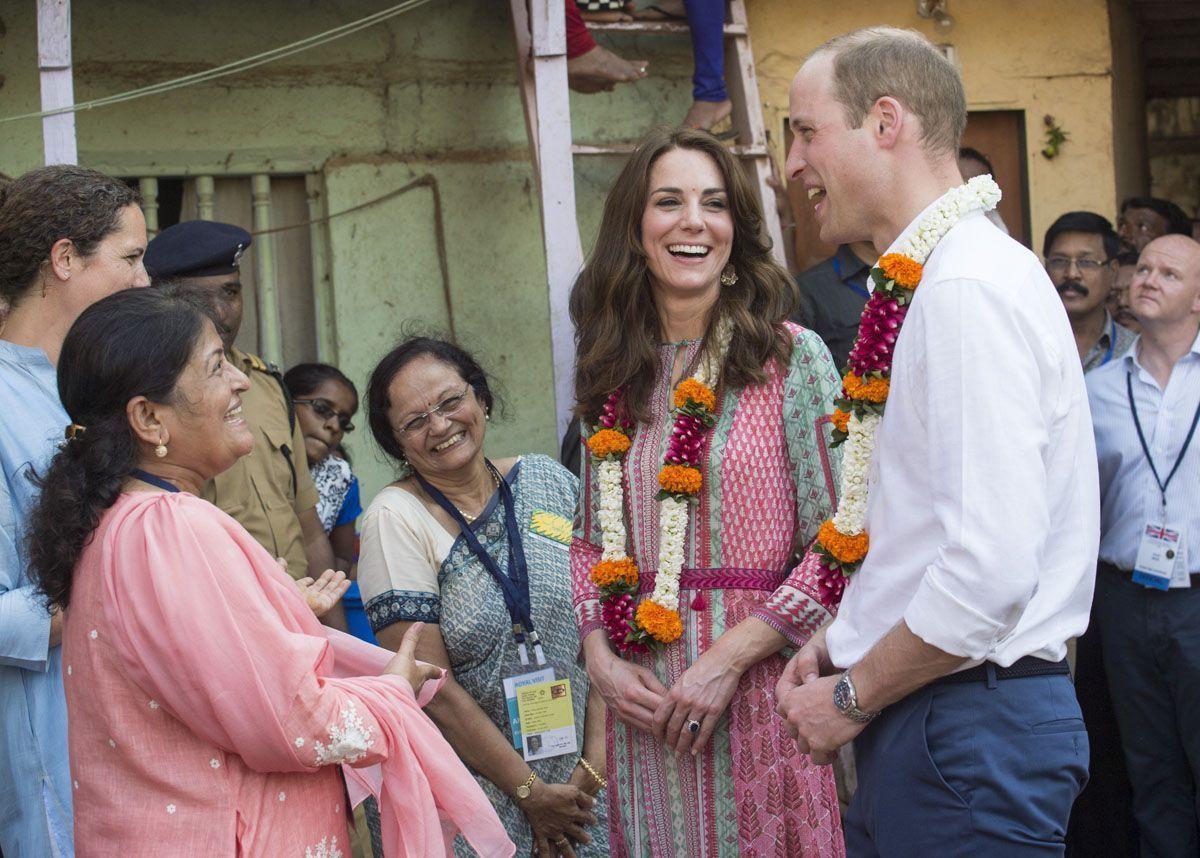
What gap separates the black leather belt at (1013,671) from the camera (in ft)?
7.50

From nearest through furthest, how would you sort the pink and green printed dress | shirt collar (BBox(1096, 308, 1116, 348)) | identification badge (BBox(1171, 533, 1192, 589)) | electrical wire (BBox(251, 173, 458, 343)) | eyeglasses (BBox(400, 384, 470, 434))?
the pink and green printed dress → eyeglasses (BBox(400, 384, 470, 434)) → identification badge (BBox(1171, 533, 1192, 589)) → shirt collar (BBox(1096, 308, 1116, 348)) → electrical wire (BBox(251, 173, 458, 343))

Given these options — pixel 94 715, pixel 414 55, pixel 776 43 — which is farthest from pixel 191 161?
pixel 94 715

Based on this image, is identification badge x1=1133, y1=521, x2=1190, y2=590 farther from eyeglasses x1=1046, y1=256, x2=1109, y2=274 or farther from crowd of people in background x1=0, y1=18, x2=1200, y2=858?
eyeglasses x1=1046, y1=256, x2=1109, y2=274

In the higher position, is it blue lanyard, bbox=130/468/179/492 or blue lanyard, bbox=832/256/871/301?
blue lanyard, bbox=832/256/871/301

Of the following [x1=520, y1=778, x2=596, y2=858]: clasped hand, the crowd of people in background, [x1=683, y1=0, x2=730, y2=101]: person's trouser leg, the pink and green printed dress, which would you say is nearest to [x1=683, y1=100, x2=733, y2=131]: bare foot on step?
[x1=683, y1=0, x2=730, y2=101]: person's trouser leg

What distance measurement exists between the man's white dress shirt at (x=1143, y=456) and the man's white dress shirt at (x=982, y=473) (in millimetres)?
2365

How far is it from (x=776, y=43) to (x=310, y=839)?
4.87 metres

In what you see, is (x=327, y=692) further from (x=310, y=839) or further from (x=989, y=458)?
→ (x=989, y=458)

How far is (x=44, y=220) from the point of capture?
3234 millimetres

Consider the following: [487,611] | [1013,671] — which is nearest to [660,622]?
[487,611]

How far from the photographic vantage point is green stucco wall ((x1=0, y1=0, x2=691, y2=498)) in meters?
5.91

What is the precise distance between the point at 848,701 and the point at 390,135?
4.47 m

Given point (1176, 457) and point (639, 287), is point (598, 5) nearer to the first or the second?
point (639, 287)

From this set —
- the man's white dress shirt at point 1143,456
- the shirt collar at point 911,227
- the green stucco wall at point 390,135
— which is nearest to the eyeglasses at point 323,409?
the green stucco wall at point 390,135
